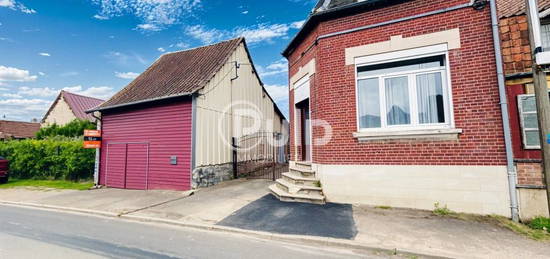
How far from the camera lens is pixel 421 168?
6156mm

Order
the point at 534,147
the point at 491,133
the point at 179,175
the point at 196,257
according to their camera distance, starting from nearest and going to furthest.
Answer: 1. the point at 196,257
2. the point at 534,147
3. the point at 491,133
4. the point at 179,175

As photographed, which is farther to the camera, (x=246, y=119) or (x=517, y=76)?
(x=246, y=119)

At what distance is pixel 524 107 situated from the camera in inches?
217

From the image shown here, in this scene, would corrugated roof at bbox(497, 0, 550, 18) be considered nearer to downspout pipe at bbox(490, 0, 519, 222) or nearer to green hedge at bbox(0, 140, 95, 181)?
downspout pipe at bbox(490, 0, 519, 222)

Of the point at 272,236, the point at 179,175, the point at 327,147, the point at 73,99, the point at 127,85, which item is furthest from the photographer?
the point at 73,99

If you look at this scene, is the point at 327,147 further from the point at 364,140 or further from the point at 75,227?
the point at 75,227

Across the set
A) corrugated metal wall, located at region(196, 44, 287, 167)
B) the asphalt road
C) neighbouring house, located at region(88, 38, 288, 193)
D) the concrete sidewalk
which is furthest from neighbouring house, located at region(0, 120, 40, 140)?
the asphalt road

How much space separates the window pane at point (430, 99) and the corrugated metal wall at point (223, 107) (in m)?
7.90

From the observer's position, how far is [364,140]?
22.0ft

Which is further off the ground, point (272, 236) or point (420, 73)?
point (420, 73)

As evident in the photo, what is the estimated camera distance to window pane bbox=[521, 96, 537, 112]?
17.8 feet

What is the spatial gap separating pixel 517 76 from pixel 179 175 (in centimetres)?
1097

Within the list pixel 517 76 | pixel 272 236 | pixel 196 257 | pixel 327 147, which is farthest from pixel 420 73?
pixel 196 257

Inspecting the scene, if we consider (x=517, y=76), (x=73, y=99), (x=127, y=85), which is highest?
(x=73, y=99)
